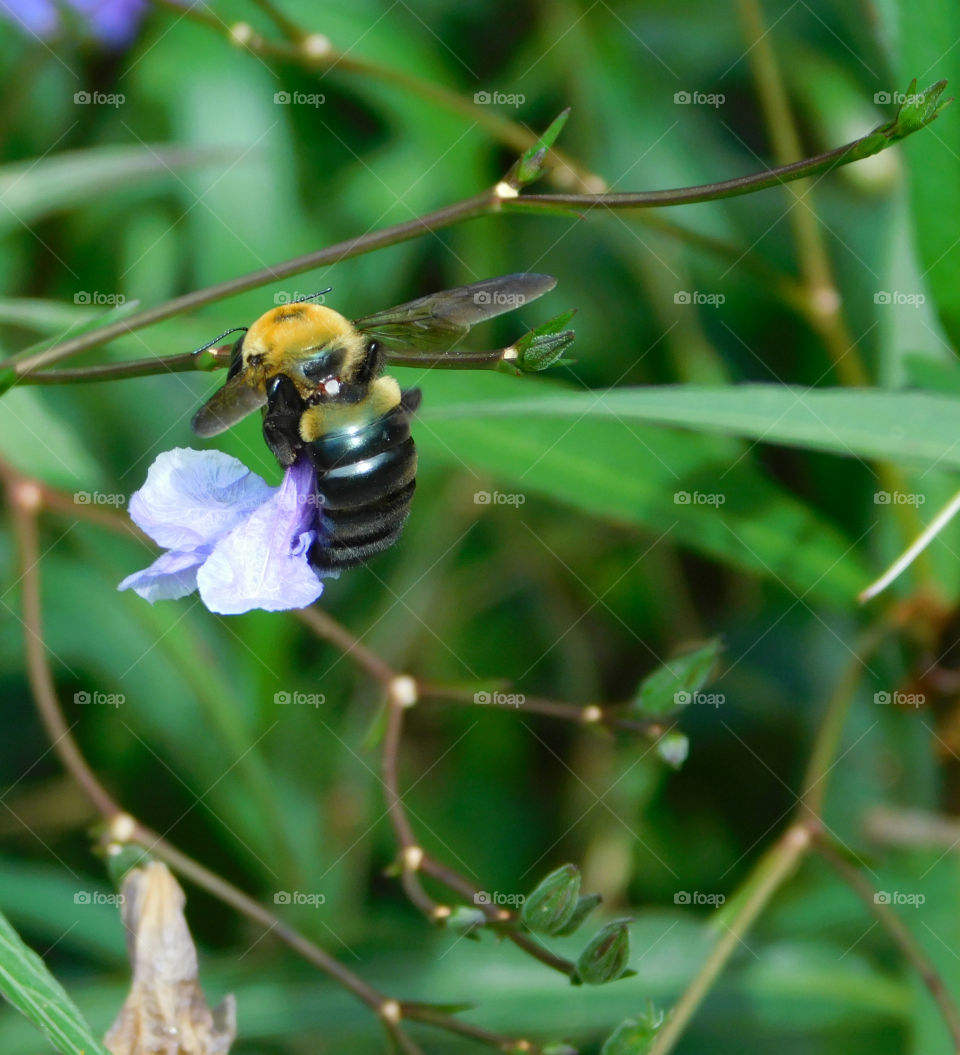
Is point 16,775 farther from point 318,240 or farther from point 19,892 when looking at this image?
point 318,240

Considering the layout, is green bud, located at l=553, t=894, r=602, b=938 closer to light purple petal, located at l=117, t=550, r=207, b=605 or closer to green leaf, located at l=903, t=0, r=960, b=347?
light purple petal, located at l=117, t=550, r=207, b=605

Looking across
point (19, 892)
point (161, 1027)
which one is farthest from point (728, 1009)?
point (19, 892)

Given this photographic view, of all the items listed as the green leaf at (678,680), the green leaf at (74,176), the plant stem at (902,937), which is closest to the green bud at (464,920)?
the green leaf at (678,680)

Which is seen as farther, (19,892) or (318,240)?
(318,240)

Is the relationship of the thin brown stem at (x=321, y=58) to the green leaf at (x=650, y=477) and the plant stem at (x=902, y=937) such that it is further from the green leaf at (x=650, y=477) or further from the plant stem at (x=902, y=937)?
the plant stem at (x=902, y=937)

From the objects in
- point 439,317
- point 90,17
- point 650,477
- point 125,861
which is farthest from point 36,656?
point 90,17
